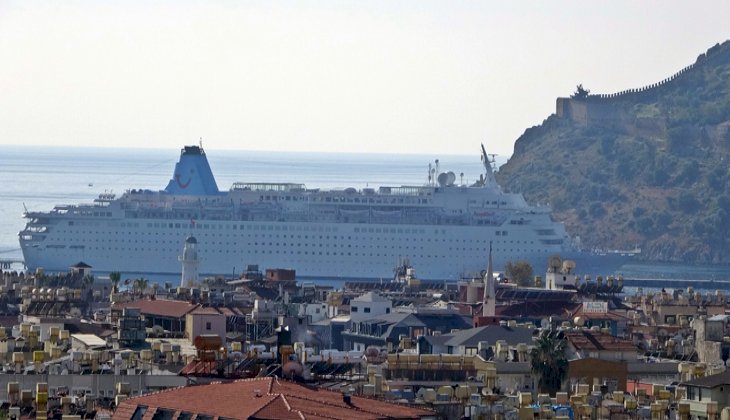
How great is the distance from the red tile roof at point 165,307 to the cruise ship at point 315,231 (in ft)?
327

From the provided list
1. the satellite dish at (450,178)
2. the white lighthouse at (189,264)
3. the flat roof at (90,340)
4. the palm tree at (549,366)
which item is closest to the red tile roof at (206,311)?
the flat roof at (90,340)

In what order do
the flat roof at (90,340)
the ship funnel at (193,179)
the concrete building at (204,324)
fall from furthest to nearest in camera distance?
the ship funnel at (193,179), the concrete building at (204,324), the flat roof at (90,340)

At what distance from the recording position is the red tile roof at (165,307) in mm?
58219

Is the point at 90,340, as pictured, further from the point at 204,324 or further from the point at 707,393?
the point at 707,393

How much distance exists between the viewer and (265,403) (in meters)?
25.8

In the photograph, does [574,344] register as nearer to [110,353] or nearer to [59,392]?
[110,353]

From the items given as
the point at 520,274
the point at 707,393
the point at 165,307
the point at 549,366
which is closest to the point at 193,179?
the point at 520,274

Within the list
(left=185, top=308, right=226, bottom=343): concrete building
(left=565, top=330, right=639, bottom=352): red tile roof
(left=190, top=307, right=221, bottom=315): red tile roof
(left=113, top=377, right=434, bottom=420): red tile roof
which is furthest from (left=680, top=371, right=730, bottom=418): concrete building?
(left=190, top=307, right=221, bottom=315): red tile roof

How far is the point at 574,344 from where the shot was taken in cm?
4938

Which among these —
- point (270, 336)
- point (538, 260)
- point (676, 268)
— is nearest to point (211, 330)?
point (270, 336)

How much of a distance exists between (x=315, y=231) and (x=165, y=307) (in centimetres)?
10604

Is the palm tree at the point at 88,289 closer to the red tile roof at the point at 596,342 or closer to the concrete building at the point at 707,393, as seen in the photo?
the red tile roof at the point at 596,342

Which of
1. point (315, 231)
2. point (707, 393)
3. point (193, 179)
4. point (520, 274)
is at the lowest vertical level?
point (315, 231)

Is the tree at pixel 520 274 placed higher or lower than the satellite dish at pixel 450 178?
lower
